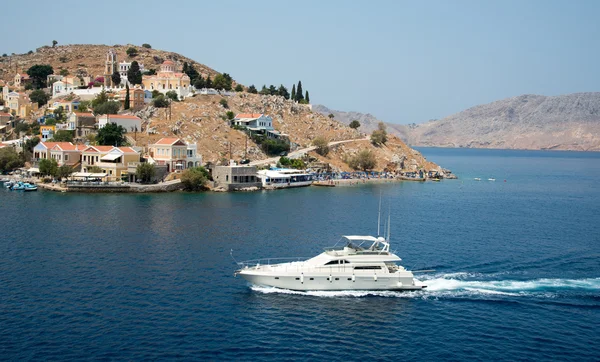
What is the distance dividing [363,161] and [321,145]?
31.0 ft

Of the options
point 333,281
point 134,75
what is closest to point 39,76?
point 134,75

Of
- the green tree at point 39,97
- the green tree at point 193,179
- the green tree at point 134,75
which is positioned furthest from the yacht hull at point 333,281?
the green tree at point 39,97

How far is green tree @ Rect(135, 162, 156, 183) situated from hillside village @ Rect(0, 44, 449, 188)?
0.52m

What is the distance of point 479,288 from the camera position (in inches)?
1567

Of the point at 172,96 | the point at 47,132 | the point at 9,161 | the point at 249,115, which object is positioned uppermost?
the point at 172,96

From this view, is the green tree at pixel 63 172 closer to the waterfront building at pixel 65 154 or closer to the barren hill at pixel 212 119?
the waterfront building at pixel 65 154

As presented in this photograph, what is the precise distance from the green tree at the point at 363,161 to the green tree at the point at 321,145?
5947 mm

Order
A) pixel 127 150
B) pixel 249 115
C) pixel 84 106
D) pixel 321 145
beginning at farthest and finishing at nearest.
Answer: pixel 321 145 → pixel 249 115 → pixel 84 106 → pixel 127 150

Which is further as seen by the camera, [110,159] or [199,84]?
[199,84]

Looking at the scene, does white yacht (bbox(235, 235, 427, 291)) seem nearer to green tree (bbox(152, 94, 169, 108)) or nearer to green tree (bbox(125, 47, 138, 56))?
green tree (bbox(152, 94, 169, 108))

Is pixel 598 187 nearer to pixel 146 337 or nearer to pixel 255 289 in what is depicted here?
pixel 255 289

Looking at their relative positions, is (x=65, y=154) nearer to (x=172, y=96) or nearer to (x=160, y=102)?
(x=160, y=102)

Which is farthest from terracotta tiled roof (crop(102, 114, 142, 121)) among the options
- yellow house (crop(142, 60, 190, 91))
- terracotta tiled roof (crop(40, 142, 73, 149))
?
yellow house (crop(142, 60, 190, 91))

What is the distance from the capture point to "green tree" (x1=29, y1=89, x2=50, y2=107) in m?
129
